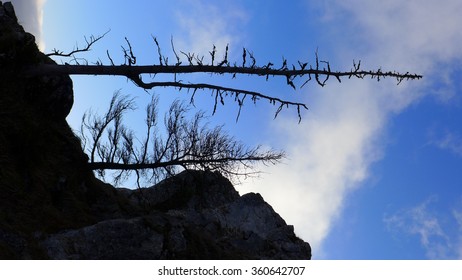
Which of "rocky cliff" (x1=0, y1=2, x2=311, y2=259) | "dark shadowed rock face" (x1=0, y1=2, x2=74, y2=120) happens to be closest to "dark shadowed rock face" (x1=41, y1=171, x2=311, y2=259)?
"rocky cliff" (x1=0, y1=2, x2=311, y2=259)

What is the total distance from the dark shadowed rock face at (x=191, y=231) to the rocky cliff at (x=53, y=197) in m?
0.03

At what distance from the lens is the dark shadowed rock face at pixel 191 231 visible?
12.0 metres

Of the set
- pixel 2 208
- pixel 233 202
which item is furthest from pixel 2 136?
pixel 233 202

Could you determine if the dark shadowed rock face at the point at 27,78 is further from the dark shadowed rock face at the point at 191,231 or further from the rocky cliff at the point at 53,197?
the dark shadowed rock face at the point at 191,231

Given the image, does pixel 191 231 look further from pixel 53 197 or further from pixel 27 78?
pixel 27 78

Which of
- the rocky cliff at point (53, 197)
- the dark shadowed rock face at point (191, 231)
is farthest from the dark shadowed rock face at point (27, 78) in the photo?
the dark shadowed rock face at point (191, 231)

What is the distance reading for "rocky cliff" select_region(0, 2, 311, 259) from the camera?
11859 mm

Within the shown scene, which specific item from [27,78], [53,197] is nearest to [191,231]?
[53,197]

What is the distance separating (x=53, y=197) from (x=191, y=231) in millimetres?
4765

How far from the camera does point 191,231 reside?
14172 millimetres

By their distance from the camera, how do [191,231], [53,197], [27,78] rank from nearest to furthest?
[191,231] → [53,197] → [27,78]
